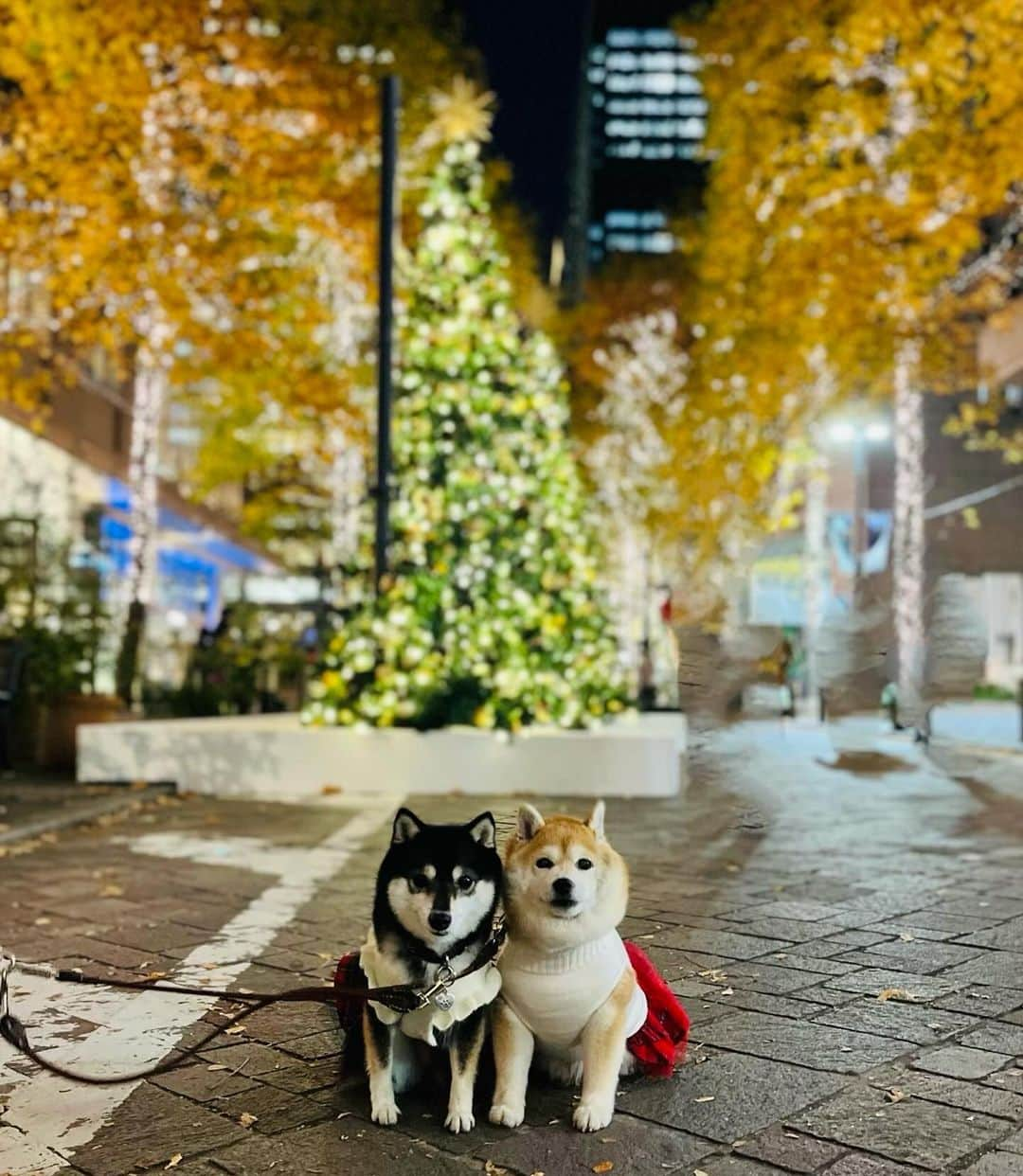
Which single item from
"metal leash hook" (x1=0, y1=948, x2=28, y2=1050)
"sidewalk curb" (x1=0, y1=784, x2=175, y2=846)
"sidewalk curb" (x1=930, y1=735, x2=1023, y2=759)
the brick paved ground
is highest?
"metal leash hook" (x1=0, y1=948, x2=28, y2=1050)

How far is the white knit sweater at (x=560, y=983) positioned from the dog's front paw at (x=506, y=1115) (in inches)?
8.0

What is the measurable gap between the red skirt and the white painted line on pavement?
154 cm

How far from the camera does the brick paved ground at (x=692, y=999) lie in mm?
3254

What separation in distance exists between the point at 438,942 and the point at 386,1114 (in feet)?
1.80

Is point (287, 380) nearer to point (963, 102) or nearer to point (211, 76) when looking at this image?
point (211, 76)

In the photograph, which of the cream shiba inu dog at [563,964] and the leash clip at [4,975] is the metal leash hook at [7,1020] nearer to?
the leash clip at [4,975]

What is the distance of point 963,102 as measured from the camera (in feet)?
61.8

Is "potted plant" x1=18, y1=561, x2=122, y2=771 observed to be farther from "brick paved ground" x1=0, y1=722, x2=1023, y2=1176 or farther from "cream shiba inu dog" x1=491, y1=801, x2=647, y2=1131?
"cream shiba inu dog" x1=491, y1=801, x2=647, y2=1131

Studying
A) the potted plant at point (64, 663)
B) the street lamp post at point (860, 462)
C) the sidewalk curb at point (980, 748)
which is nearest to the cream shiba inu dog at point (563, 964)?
the potted plant at point (64, 663)

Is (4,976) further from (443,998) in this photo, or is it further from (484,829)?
(484,829)

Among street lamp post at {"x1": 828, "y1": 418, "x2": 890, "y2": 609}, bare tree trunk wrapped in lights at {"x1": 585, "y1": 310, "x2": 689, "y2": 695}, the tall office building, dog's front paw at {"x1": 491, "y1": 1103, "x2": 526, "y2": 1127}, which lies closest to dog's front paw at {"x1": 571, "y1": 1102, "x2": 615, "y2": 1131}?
dog's front paw at {"x1": 491, "y1": 1103, "x2": 526, "y2": 1127}

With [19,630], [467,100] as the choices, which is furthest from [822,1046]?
[19,630]

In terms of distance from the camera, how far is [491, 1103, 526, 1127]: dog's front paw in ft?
11.0

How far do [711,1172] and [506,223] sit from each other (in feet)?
83.8
